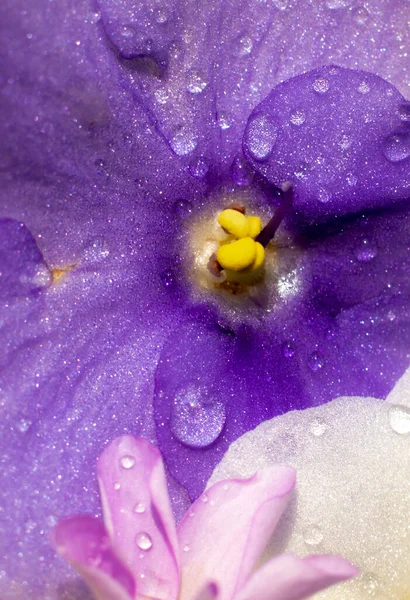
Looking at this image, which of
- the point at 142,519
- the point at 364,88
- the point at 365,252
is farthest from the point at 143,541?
the point at 364,88

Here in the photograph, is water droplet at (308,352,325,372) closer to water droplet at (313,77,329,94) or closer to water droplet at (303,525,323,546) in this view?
water droplet at (303,525,323,546)

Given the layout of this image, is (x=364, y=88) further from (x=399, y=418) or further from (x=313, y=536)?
(x=313, y=536)

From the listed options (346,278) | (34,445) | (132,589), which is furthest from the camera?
(346,278)

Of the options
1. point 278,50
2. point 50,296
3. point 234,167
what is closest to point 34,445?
point 50,296

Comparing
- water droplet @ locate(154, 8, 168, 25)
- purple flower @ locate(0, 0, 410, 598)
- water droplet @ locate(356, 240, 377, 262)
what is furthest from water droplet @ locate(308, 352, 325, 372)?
water droplet @ locate(154, 8, 168, 25)

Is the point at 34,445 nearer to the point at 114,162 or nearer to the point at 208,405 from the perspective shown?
the point at 208,405

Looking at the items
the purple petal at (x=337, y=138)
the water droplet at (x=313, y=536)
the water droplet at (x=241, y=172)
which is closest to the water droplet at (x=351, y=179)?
the purple petal at (x=337, y=138)
